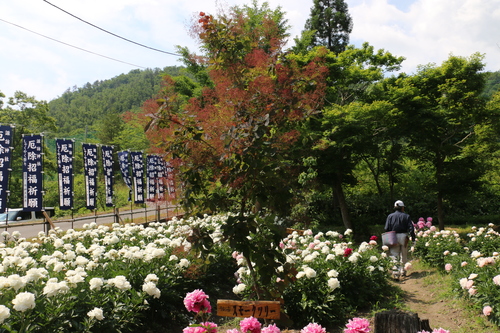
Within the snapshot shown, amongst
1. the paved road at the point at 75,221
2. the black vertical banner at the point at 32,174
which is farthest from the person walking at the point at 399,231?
the black vertical banner at the point at 32,174

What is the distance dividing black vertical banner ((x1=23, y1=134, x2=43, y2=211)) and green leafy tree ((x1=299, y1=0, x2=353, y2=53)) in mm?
16785

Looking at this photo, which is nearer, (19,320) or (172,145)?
(172,145)

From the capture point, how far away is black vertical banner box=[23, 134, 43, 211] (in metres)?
9.93

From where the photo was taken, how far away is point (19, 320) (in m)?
3.40

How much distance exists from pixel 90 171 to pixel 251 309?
10.9 metres

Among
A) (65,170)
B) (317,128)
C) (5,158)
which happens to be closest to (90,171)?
(65,170)

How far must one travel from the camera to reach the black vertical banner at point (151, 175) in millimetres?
14922

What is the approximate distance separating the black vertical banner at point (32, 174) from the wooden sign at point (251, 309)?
354 inches

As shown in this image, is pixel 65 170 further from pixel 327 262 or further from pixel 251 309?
pixel 251 309

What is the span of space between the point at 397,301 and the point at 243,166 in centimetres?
404

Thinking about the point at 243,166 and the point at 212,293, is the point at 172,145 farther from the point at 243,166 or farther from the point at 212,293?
the point at 212,293

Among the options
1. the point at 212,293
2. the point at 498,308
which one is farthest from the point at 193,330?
the point at 212,293

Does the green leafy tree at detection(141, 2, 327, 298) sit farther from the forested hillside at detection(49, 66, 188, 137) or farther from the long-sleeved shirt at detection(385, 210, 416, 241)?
the forested hillside at detection(49, 66, 188, 137)

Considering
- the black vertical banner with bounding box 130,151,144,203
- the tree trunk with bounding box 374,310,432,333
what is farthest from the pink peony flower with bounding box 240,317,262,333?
the black vertical banner with bounding box 130,151,144,203
